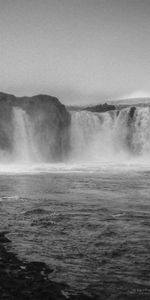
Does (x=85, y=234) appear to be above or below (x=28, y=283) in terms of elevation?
below

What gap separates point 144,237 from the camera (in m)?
11.7

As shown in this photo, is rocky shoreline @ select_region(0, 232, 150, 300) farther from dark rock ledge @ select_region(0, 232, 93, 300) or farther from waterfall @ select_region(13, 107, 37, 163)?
waterfall @ select_region(13, 107, 37, 163)

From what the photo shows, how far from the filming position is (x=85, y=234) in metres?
12.3

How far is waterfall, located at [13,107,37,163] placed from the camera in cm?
6216

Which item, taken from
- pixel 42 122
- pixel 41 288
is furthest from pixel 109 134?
pixel 41 288

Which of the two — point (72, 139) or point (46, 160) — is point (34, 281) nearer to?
point (46, 160)

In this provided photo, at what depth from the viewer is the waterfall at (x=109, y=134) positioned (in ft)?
228

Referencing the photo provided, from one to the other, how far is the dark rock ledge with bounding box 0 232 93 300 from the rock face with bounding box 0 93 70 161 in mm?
52739

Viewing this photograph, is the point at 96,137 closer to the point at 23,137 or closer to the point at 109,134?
the point at 109,134

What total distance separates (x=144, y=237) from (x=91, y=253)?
2247 mm

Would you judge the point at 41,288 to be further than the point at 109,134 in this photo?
No

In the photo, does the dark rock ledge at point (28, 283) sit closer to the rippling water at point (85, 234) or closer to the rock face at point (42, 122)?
the rippling water at point (85, 234)

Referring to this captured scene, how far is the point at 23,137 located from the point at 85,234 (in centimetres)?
5214

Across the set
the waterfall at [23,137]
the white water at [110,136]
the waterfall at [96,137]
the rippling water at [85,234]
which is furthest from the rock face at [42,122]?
the rippling water at [85,234]
